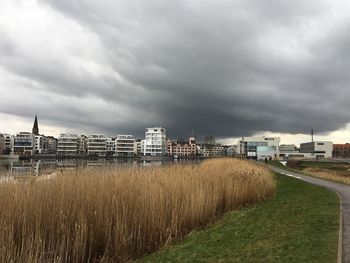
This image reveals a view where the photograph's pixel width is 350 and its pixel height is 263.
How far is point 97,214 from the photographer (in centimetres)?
902

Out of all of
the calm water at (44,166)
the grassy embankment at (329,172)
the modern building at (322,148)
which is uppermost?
the modern building at (322,148)

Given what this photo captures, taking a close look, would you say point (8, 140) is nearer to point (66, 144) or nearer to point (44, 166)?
point (66, 144)

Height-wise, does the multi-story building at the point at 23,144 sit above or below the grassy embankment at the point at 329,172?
above

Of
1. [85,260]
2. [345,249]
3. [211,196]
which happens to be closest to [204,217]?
[211,196]

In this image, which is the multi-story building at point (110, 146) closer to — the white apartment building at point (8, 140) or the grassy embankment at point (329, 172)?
the white apartment building at point (8, 140)

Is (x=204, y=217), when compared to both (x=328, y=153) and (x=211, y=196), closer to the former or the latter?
(x=211, y=196)

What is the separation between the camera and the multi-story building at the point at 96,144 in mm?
181625

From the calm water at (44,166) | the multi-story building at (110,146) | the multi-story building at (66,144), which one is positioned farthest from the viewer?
the multi-story building at (110,146)

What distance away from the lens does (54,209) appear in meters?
8.40

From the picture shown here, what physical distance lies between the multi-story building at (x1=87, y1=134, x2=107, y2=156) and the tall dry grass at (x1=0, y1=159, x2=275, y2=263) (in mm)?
171823

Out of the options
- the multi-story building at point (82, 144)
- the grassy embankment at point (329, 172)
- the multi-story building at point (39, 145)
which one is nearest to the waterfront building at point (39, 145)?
the multi-story building at point (39, 145)

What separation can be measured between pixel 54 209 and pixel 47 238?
678 mm

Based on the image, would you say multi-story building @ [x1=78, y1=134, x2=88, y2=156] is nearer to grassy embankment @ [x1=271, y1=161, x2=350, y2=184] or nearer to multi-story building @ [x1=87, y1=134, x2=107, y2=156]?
multi-story building @ [x1=87, y1=134, x2=107, y2=156]

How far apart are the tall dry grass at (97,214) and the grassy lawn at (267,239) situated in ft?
2.12
